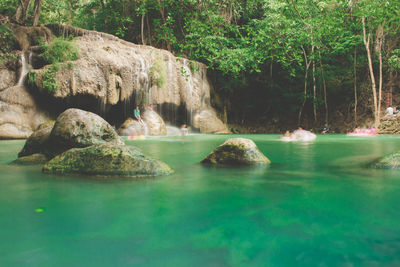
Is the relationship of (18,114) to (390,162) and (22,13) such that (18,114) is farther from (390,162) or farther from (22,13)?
(390,162)

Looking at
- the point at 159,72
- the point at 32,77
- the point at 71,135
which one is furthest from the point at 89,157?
the point at 159,72

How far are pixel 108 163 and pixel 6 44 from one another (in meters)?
13.6

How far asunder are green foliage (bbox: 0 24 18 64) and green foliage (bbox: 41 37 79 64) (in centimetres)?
139

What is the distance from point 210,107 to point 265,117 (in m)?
5.58

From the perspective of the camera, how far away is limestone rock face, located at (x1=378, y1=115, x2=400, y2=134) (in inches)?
663

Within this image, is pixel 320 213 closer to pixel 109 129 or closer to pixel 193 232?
pixel 193 232

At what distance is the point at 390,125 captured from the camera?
671 inches

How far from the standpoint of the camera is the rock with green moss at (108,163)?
14.2 feet

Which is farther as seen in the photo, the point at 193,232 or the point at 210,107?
the point at 210,107

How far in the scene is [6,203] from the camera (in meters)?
2.99

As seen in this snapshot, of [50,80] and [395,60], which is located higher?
[395,60]

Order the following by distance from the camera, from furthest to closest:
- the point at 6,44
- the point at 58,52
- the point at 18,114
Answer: the point at 6,44 → the point at 58,52 → the point at 18,114

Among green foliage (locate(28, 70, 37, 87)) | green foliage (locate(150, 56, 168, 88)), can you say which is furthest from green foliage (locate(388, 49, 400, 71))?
green foliage (locate(28, 70, 37, 87))

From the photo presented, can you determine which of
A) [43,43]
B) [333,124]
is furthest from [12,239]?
[333,124]
